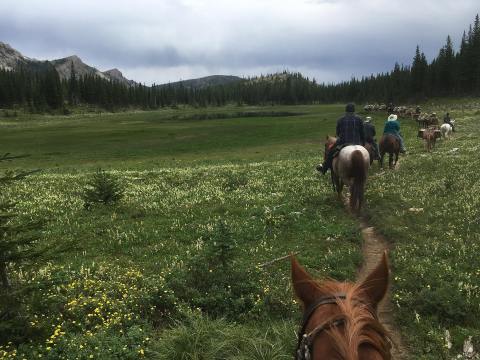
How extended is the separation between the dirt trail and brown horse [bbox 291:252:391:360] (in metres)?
2.04

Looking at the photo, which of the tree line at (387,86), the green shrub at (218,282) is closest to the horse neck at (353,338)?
the green shrub at (218,282)

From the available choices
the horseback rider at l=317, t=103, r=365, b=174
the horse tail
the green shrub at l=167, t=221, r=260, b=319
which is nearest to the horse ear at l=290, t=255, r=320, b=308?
the green shrub at l=167, t=221, r=260, b=319

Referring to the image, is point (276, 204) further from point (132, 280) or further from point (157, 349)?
point (157, 349)

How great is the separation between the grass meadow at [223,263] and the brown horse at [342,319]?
3.92m

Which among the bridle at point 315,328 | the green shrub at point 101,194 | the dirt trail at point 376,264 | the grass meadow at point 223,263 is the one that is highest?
the bridle at point 315,328

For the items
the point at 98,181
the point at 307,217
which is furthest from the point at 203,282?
the point at 98,181

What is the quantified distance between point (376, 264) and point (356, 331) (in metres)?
9.39

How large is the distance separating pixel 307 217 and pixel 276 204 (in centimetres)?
260

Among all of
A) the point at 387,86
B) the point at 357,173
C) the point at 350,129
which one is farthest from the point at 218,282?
the point at 387,86

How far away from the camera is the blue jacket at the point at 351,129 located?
17.0 metres

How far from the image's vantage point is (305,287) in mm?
3307

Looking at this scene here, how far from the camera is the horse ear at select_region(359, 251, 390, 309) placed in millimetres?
3148

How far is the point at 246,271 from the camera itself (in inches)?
380

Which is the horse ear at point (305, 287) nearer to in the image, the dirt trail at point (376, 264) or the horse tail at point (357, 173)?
the dirt trail at point (376, 264)
